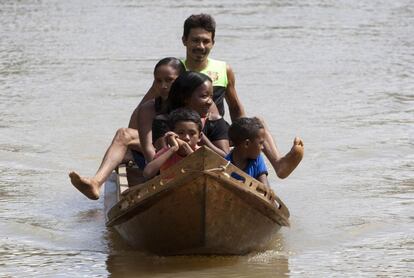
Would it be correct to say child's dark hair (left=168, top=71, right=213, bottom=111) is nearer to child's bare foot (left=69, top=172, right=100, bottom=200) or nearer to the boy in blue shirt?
the boy in blue shirt

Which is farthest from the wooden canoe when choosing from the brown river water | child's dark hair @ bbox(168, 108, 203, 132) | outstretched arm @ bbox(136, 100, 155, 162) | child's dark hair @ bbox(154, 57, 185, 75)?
child's dark hair @ bbox(154, 57, 185, 75)

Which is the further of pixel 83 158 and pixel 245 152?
pixel 83 158

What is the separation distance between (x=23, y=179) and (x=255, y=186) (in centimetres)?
391

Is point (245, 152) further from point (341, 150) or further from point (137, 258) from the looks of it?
point (341, 150)

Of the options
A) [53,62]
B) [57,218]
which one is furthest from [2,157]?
[53,62]

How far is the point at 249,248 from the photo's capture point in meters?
7.77

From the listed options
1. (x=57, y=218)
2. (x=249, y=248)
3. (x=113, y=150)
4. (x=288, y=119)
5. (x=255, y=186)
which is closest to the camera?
(x=255, y=186)

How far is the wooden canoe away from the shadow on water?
66 mm

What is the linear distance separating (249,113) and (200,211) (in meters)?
6.50

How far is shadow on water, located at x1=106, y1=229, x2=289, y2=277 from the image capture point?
24.8 feet

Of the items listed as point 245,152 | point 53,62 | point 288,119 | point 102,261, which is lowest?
point 102,261

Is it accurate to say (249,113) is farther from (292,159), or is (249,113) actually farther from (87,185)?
(87,185)

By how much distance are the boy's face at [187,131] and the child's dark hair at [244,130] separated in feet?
0.85

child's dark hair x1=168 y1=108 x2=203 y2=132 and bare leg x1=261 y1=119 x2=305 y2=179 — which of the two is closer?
child's dark hair x1=168 y1=108 x2=203 y2=132
